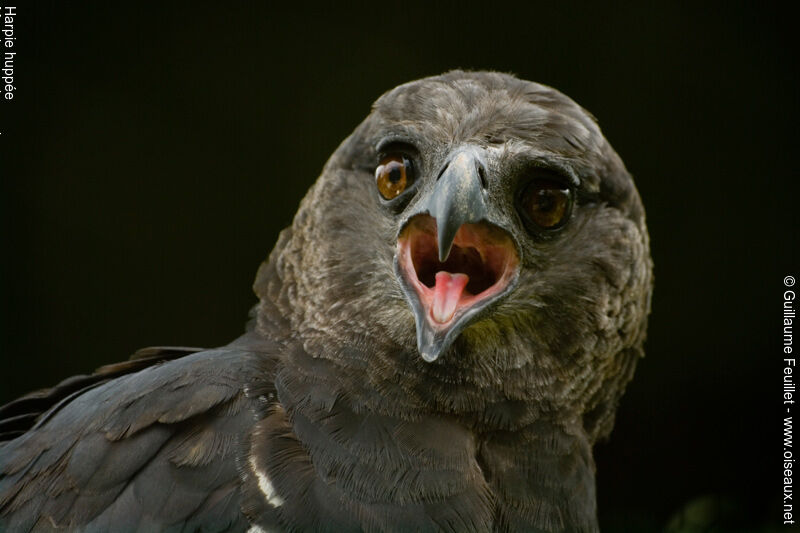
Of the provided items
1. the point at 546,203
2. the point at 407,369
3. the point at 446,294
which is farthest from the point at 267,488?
the point at 546,203

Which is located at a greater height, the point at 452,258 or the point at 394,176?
the point at 394,176

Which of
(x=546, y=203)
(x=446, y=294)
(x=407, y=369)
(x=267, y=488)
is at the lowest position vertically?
(x=267, y=488)

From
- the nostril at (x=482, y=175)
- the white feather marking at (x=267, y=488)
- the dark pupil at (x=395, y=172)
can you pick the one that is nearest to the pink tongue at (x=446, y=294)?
the nostril at (x=482, y=175)

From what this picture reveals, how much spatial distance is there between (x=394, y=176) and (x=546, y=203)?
1.49 ft

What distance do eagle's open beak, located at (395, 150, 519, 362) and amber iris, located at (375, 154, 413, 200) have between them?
0.22m

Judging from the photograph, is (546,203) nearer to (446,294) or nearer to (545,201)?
(545,201)

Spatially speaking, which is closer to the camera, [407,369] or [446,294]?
[446,294]

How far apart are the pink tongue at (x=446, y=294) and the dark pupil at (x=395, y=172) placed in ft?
1.21

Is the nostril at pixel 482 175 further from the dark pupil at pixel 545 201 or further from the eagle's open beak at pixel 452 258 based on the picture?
the dark pupil at pixel 545 201

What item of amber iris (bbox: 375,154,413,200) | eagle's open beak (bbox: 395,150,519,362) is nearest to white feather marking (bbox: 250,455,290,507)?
eagle's open beak (bbox: 395,150,519,362)

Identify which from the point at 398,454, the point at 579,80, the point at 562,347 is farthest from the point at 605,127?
the point at 398,454

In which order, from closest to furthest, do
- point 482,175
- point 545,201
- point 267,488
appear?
point 267,488
point 482,175
point 545,201

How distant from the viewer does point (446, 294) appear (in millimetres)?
2537

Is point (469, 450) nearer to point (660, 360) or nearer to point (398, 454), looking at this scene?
point (398, 454)
